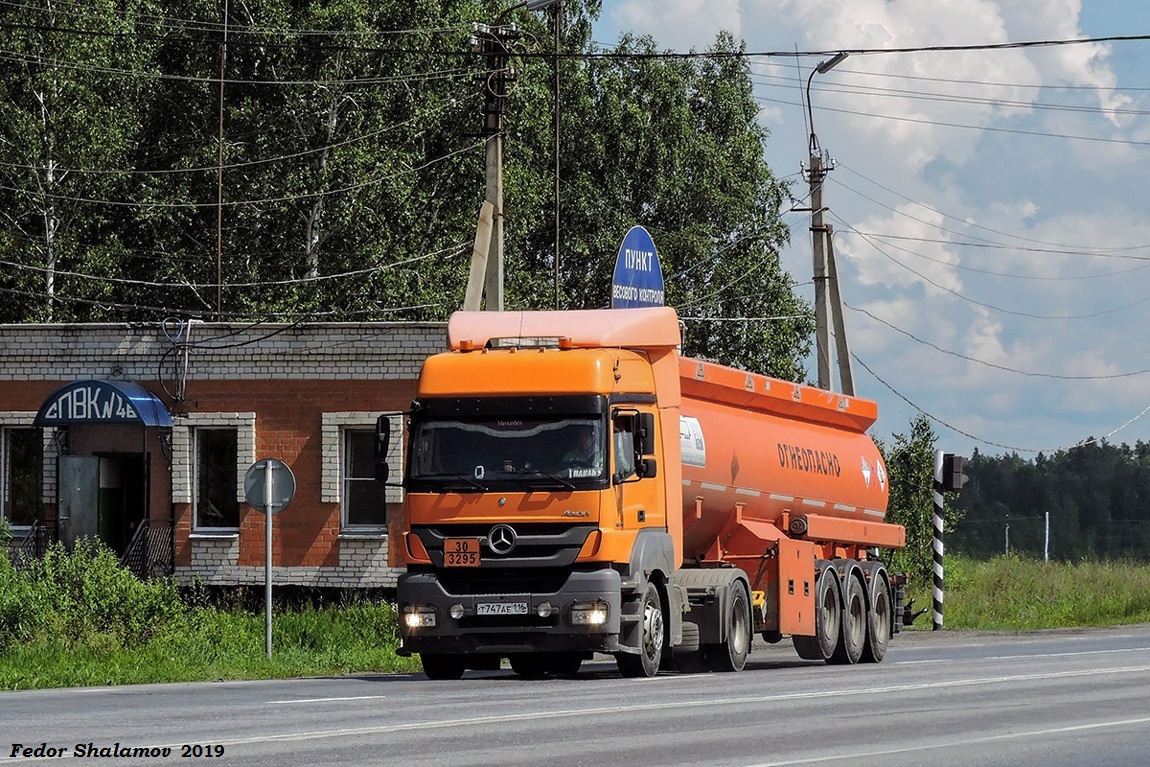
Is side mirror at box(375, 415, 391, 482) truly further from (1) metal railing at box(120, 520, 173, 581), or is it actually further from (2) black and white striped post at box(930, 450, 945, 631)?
(2) black and white striped post at box(930, 450, 945, 631)

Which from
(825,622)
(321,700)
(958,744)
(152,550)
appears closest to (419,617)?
(321,700)

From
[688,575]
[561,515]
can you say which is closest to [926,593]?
[688,575]

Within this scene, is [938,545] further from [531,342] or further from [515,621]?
[515,621]

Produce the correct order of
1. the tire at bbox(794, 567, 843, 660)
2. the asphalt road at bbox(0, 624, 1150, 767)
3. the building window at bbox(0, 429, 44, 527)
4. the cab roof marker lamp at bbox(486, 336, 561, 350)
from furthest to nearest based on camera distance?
the building window at bbox(0, 429, 44, 527)
the tire at bbox(794, 567, 843, 660)
the cab roof marker lamp at bbox(486, 336, 561, 350)
the asphalt road at bbox(0, 624, 1150, 767)

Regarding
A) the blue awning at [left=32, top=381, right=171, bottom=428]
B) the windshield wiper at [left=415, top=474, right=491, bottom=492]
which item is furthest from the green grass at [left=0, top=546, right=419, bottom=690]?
the windshield wiper at [left=415, top=474, right=491, bottom=492]

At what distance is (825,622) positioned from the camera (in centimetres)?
2411

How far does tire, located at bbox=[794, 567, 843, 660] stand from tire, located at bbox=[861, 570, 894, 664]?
1.14 m

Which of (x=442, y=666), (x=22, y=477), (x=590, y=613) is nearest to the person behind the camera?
(x=590, y=613)

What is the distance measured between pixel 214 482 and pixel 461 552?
1620 centimetres

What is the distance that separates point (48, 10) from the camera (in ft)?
160

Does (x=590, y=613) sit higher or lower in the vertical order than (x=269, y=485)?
lower

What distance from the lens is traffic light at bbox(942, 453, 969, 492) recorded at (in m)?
34.5

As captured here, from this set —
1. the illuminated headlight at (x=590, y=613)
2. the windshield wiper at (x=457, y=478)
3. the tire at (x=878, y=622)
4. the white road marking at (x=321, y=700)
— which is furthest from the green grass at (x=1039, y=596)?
the white road marking at (x=321, y=700)

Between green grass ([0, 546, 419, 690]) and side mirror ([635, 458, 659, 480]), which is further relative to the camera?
green grass ([0, 546, 419, 690])
